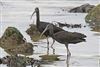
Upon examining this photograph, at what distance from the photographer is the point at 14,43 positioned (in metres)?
23.0

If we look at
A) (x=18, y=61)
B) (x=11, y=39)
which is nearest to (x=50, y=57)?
(x=18, y=61)

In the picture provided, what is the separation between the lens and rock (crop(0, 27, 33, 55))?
2121 centimetres

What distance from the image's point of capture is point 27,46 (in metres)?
21.6

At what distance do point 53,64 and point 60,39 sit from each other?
→ 121 centimetres

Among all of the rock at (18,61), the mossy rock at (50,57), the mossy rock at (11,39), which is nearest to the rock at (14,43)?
the mossy rock at (11,39)

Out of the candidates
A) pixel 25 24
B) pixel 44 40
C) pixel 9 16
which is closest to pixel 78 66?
pixel 44 40

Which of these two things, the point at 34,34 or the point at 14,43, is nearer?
the point at 14,43

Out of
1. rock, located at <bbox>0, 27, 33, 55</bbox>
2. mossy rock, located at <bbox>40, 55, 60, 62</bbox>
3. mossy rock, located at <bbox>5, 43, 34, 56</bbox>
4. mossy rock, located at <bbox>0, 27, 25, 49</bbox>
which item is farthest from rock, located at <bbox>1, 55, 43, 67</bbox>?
mossy rock, located at <bbox>0, 27, 25, 49</bbox>

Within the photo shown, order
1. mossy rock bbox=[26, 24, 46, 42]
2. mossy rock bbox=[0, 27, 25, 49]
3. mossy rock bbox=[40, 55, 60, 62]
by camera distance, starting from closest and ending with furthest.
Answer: mossy rock bbox=[40, 55, 60, 62]
mossy rock bbox=[0, 27, 25, 49]
mossy rock bbox=[26, 24, 46, 42]

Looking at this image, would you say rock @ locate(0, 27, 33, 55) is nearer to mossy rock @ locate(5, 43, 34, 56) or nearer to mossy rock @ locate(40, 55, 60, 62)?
mossy rock @ locate(5, 43, 34, 56)

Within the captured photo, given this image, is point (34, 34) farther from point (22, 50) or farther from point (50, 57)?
point (50, 57)

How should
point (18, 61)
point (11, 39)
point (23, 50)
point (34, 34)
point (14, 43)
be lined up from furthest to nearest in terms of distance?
point (34, 34) → point (11, 39) → point (14, 43) → point (23, 50) → point (18, 61)

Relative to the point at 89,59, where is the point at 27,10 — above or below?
above

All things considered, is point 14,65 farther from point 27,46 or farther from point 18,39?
point 18,39
